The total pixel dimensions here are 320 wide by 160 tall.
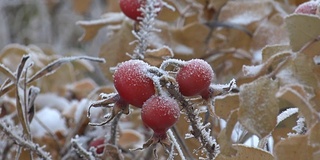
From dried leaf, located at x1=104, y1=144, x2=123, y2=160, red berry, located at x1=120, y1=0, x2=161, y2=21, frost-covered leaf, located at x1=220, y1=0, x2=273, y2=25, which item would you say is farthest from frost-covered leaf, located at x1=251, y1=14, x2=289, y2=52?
dried leaf, located at x1=104, y1=144, x2=123, y2=160

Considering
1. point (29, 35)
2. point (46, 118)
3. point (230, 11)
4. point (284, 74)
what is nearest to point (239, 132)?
point (284, 74)

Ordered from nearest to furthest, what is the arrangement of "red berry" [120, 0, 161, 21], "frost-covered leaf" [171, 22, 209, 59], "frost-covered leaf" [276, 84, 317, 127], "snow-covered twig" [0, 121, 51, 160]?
1. "frost-covered leaf" [276, 84, 317, 127]
2. "snow-covered twig" [0, 121, 51, 160]
3. "red berry" [120, 0, 161, 21]
4. "frost-covered leaf" [171, 22, 209, 59]

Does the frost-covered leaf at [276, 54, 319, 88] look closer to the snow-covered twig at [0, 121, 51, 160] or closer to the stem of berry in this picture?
the stem of berry

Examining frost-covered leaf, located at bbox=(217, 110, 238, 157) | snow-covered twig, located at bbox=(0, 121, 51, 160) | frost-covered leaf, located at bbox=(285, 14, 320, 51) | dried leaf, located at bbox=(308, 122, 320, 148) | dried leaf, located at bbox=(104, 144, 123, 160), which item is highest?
frost-covered leaf, located at bbox=(285, 14, 320, 51)

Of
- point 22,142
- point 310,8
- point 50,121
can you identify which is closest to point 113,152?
point 22,142

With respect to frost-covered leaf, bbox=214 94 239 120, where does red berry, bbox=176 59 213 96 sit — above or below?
above

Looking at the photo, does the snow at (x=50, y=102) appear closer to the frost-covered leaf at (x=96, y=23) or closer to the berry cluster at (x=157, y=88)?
the frost-covered leaf at (x=96, y=23)

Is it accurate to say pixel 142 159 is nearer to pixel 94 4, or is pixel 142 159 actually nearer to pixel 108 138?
pixel 108 138
